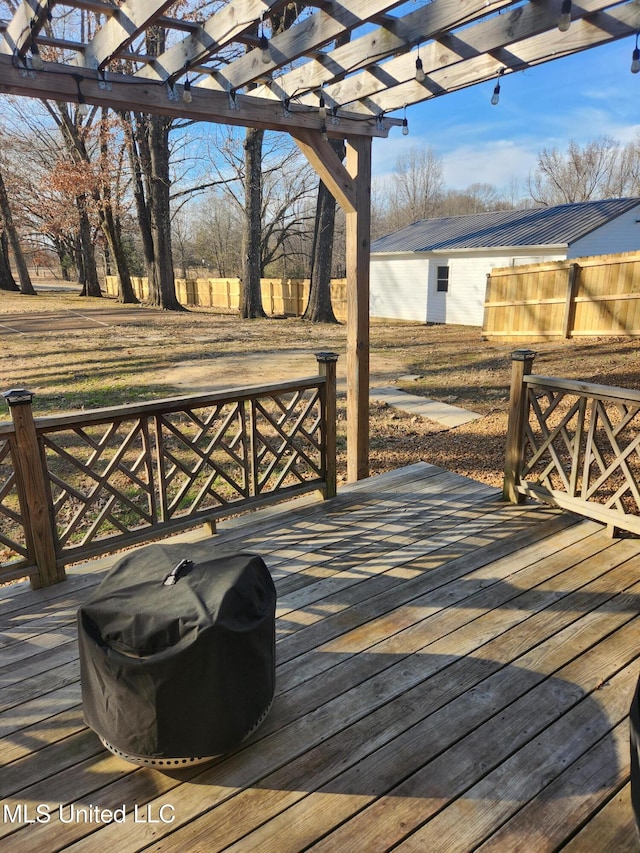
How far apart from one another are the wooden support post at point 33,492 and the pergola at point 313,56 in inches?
64.3

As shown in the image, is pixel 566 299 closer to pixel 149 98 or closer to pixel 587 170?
pixel 149 98

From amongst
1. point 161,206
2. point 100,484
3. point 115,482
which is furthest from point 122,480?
point 161,206

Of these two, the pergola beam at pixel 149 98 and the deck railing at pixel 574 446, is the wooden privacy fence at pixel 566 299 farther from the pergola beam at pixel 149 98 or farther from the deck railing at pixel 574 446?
the pergola beam at pixel 149 98

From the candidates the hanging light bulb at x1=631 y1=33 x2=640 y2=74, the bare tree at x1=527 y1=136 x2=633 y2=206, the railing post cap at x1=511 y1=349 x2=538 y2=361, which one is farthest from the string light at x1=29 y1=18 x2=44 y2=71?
the bare tree at x1=527 y1=136 x2=633 y2=206

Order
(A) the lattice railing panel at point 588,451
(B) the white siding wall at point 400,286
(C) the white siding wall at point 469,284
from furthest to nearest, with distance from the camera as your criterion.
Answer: (B) the white siding wall at point 400,286 → (C) the white siding wall at point 469,284 → (A) the lattice railing panel at point 588,451

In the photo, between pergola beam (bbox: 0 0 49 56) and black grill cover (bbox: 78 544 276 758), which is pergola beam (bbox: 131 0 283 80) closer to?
pergola beam (bbox: 0 0 49 56)

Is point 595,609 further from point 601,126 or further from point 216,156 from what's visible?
point 601,126

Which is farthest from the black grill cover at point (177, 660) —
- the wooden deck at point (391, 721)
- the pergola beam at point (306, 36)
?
the pergola beam at point (306, 36)

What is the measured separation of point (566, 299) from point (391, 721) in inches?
412

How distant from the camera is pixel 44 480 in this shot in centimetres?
285

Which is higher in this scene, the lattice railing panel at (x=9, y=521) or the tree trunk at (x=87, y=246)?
the tree trunk at (x=87, y=246)

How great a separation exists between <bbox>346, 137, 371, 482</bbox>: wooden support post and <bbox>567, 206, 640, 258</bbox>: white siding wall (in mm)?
11819

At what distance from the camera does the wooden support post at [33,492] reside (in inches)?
107

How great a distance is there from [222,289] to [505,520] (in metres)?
23.9
